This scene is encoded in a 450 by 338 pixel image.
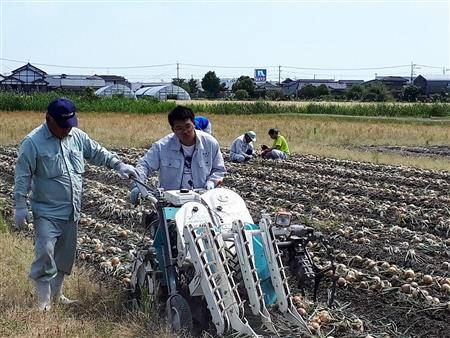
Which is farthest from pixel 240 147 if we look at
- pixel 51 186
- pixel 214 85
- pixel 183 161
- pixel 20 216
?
pixel 214 85

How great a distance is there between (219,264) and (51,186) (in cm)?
160

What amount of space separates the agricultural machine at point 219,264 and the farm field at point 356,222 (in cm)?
36

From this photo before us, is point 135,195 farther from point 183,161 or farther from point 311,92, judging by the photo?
point 311,92

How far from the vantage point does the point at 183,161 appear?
5484mm

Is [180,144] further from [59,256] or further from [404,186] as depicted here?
A: [404,186]

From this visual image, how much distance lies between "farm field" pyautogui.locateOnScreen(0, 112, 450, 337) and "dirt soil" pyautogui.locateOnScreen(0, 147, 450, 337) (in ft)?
0.03

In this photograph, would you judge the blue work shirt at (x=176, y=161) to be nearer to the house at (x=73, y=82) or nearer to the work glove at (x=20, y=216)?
the work glove at (x=20, y=216)

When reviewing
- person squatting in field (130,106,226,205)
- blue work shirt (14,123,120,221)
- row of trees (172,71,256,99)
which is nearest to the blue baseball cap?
blue work shirt (14,123,120,221)

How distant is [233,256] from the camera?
4590mm

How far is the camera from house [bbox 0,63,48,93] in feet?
271

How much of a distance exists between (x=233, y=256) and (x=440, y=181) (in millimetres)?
8913

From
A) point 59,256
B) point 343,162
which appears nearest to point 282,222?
point 59,256

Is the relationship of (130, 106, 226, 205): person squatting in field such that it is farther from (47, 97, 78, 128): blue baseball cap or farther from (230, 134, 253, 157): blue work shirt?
(230, 134, 253, 157): blue work shirt

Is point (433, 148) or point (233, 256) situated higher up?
point (233, 256)
